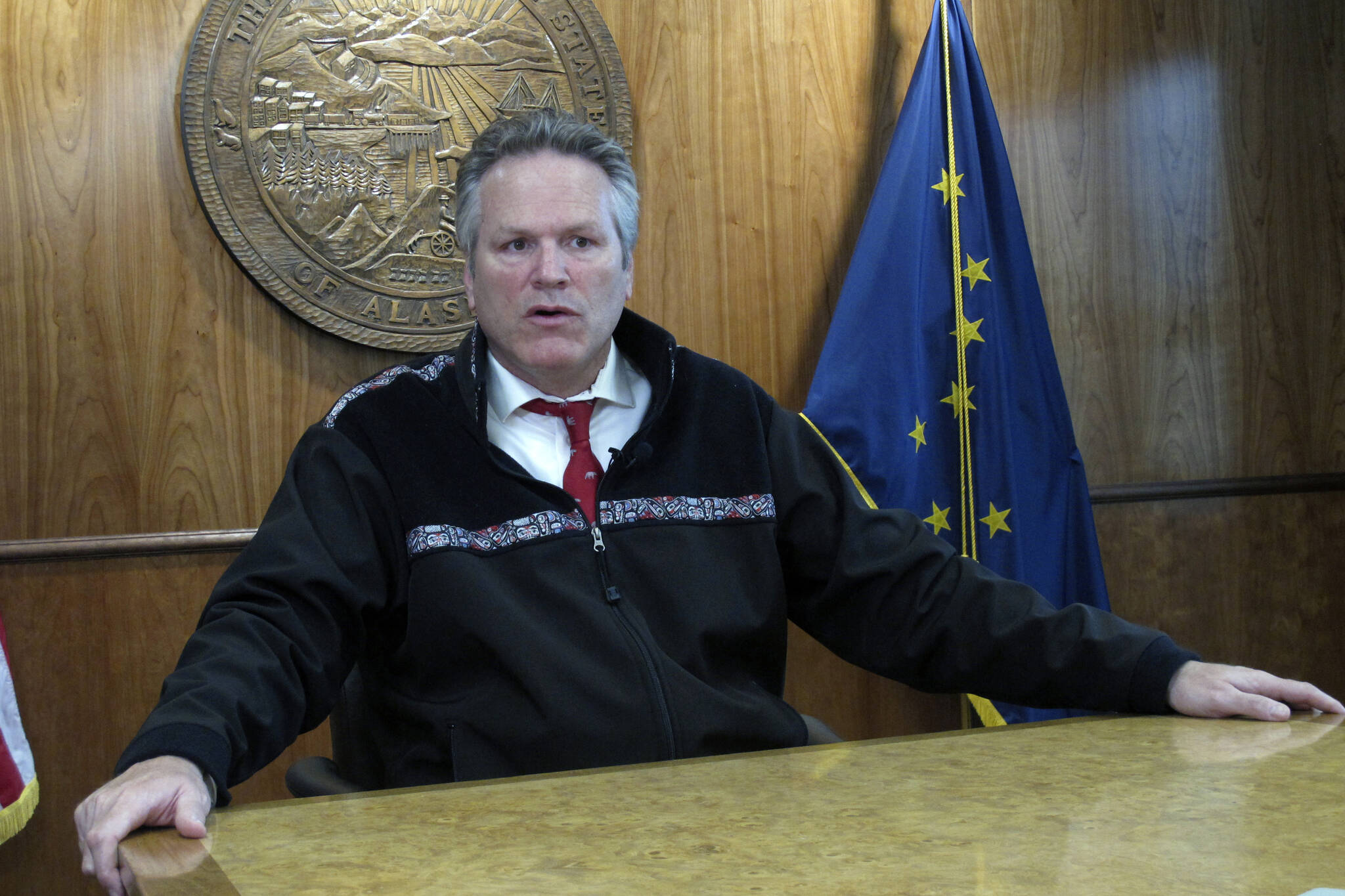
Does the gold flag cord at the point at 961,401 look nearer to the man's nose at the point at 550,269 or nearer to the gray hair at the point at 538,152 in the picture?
the gray hair at the point at 538,152

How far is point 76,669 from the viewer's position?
231cm

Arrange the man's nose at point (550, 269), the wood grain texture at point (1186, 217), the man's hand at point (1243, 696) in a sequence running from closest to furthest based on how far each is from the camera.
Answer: the man's hand at point (1243, 696)
the man's nose at point (550, 269)
the wood grain texture at point (1186, 217)

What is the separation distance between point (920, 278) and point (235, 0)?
1510mm

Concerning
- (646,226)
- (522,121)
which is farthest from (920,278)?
(522,121)

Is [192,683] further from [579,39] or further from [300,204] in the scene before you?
[579,39]

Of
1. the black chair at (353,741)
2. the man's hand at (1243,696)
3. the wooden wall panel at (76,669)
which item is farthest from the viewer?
the wooden wall panel at (76,669)

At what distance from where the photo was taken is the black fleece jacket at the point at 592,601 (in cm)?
146

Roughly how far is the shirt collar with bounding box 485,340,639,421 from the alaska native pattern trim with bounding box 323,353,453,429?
7cm

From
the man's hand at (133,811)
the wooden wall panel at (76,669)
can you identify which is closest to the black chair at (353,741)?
the man's hand at (133,811)

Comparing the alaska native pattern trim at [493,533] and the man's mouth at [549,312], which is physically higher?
the man's mouth at [549,312]

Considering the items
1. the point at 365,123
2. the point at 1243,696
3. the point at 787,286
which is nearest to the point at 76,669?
the point at 365,123

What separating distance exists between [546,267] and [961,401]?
1.21m

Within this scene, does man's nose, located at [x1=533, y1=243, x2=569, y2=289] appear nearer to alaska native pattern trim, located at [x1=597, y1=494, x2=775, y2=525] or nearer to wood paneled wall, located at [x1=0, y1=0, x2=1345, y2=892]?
alaska native pattern trim, located at [x1=597, y1=494, x2=775, y2=525]

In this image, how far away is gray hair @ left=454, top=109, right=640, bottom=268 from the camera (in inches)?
67.3
